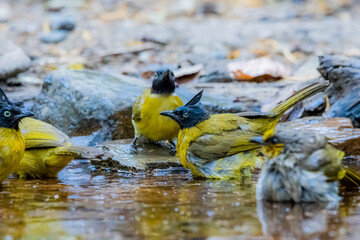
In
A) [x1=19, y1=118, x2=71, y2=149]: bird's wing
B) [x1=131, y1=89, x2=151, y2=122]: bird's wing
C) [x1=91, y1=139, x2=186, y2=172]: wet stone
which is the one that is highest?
[x1=131, y1=89, x2=151, y2=122]: bird's wing

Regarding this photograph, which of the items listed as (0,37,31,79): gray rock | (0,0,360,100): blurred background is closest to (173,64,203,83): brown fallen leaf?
(0,0,360,100): blurred background

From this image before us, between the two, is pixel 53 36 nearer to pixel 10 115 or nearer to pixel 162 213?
pixel 10 115

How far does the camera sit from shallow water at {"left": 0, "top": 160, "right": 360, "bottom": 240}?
3.15 meters

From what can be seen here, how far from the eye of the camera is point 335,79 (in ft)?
25.3

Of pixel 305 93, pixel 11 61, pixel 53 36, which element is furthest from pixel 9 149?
pixel 53 36

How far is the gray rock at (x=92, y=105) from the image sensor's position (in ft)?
24.3

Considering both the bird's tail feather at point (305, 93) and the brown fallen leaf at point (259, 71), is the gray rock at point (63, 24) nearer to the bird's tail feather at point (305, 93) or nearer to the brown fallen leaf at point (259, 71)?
the brown fallen leaf at point (259, 71)

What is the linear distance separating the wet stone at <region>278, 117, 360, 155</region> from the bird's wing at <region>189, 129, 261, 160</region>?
40.4 inches

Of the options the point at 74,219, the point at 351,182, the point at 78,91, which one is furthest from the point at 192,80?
the point at 74,219

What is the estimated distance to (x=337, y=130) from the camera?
21.1 ft

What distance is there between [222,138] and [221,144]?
0.06m

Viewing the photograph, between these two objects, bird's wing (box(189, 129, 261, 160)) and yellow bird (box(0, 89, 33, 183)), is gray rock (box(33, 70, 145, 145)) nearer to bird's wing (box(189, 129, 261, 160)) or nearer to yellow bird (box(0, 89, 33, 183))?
bird's wing (box(189, 129, 261, 160))

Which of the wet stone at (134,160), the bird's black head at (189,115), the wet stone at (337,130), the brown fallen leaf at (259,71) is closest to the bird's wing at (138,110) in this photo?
the wet stone at (134,160)

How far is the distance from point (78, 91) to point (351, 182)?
426cm
